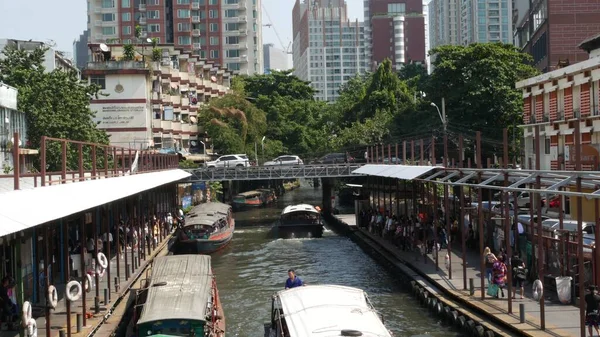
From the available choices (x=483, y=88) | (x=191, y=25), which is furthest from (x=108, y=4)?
(x=483, y=88)

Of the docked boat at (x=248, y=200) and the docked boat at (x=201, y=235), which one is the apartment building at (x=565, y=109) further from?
the docked boat at (x=248, y=200)

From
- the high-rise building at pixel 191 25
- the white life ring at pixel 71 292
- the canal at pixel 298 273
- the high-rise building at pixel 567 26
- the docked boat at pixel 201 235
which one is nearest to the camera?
the white life ring at pixel 71 292

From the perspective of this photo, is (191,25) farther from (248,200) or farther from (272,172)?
(272,172)

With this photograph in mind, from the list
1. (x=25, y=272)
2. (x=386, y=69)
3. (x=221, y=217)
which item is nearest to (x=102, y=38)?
(x=386, y=69)

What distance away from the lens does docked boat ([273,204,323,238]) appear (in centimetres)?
5228

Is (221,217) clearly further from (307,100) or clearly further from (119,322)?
(307,100)

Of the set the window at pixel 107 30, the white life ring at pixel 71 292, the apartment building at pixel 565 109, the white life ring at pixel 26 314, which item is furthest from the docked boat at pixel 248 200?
the white life ring at pixel 26 314

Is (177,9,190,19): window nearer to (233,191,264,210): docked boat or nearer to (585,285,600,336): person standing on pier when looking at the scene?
(233,191,264,210): docked boat

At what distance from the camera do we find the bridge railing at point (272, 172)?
210 ft

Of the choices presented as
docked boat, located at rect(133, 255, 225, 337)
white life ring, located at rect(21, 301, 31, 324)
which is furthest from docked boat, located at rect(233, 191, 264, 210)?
white life ring, located at rect(21, 301, 31, 324)

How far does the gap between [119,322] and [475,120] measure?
47.3 meters

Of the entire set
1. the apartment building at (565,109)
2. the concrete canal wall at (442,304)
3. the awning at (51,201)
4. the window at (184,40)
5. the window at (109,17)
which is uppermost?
the window at (109,17)

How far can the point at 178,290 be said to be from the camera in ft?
74.0

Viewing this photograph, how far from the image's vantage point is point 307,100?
367 feet
